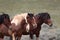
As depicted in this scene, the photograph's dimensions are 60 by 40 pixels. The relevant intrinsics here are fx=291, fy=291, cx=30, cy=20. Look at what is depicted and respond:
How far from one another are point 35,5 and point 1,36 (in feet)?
27.1

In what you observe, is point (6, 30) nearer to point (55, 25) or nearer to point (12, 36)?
point (12, 36)

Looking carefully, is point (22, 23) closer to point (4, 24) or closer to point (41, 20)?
point (41, 20)

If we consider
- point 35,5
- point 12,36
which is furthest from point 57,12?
point 12,36

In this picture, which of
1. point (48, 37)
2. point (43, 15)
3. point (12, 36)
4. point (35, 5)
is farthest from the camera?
point (35, 5)

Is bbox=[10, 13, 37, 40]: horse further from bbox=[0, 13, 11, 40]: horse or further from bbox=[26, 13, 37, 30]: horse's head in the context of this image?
bbox=[0, 13, 11, 40]: horse

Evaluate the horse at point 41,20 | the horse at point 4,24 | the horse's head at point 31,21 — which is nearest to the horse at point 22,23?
the horse's head at point 31,21

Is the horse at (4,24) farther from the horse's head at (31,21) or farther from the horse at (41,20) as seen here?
the horse at (41,20)

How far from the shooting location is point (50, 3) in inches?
589

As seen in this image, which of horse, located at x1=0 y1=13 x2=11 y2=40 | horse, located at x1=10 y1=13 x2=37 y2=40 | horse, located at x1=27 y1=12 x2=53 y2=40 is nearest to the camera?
horse, located at x1=0 y1=13 x2=11 y2=40

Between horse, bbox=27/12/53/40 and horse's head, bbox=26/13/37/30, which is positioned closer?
horse's head, bbox=26/13/37/30

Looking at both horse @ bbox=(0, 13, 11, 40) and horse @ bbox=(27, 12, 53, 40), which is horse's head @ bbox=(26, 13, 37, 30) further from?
horse @ bbox=(0, 13, 11, 40)

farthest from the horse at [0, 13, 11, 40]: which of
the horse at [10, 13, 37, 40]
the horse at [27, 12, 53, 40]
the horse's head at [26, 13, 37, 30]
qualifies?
the horse at [27, 12, 53, 40]

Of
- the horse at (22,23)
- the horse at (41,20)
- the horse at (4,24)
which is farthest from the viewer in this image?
the horse at (41,20)

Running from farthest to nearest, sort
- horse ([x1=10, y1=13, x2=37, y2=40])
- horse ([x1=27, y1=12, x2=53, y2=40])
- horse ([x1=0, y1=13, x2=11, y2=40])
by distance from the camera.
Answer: horse ([x1=27, y1=12, x2=53, y2=40]) < horse ([x1=10, y1=13, x2=37, y2=40]) < horse ([x1=0, y1=13, x2=11, y2=40])
